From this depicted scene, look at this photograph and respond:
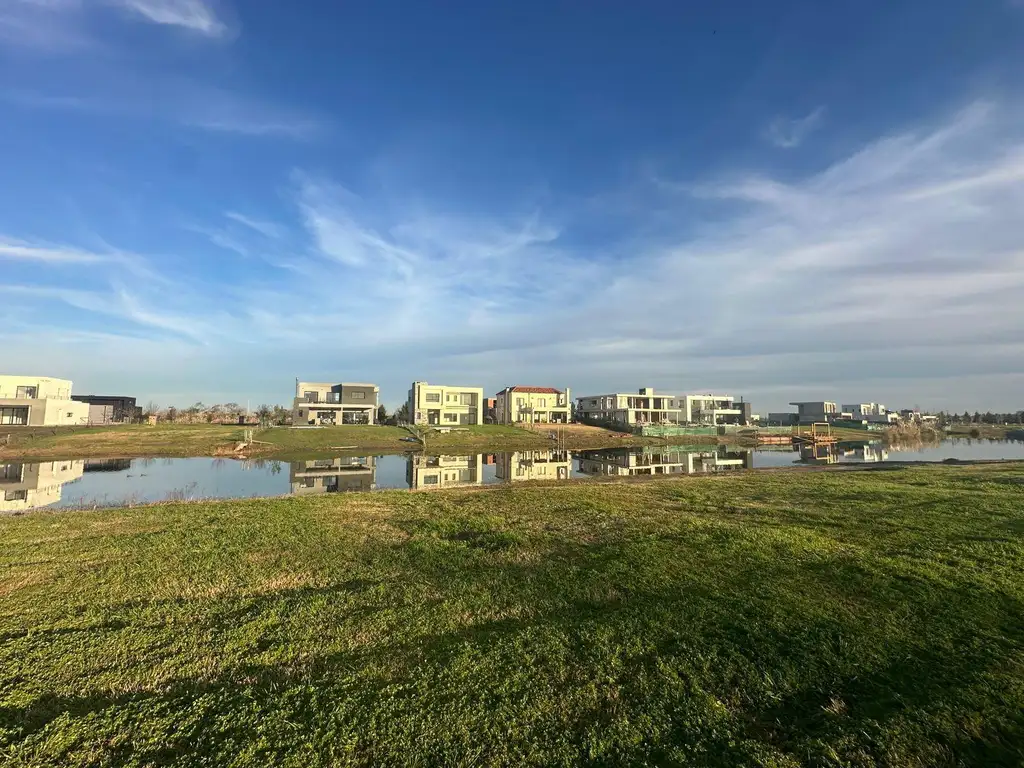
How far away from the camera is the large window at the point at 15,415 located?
5056cm

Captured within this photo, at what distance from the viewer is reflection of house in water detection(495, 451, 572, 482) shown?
88.8ft

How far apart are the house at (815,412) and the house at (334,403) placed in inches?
3693

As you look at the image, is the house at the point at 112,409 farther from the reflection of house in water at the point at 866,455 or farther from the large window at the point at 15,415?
the reflection of house in water at the point at 866,455

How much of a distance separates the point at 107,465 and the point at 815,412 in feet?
403

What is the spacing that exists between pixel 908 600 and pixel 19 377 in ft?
262

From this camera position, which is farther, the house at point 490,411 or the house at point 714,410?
the house at point 714,410

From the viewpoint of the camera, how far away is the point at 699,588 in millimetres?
5734

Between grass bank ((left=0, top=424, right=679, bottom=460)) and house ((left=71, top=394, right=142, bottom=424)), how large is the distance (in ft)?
80.2

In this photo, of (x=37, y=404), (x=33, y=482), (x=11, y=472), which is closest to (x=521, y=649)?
(x=33, y=482)

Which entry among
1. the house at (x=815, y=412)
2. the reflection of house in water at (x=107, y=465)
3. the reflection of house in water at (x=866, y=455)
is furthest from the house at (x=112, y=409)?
the house at (x=815, y=412)

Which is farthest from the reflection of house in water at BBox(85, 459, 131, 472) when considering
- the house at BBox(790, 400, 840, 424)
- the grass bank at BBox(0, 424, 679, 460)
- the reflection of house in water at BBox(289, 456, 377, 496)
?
the house at BBox(790, 400, 840, 424)

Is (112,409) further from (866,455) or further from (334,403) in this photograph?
(866,455)

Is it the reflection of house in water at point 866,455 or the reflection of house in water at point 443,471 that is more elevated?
the reflection of house in water at point 443,471

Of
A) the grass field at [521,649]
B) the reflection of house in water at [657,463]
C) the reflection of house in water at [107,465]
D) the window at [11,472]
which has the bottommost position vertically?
the reflection of house in water at [657,463]
